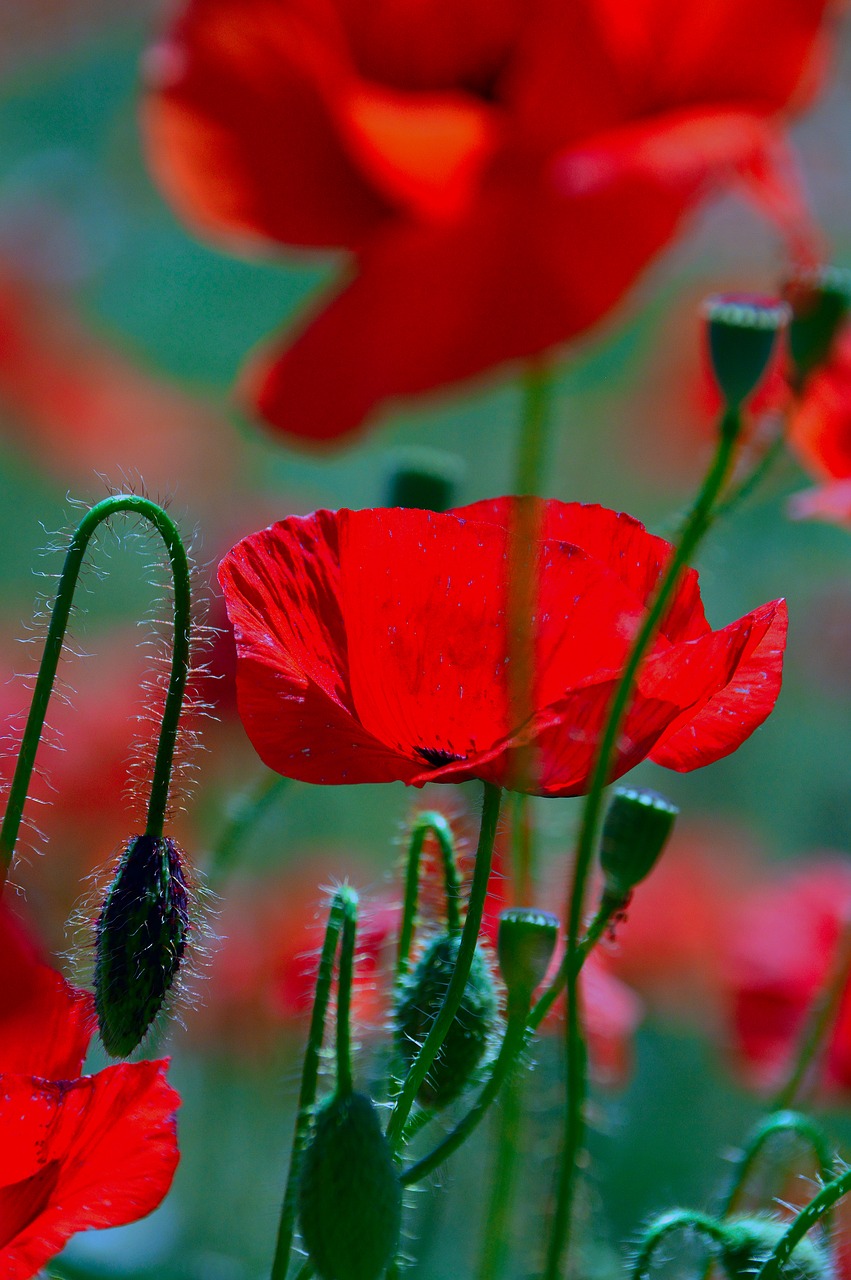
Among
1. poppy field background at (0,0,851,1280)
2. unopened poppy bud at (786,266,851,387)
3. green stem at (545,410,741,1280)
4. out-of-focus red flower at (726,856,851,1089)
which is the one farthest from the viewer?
out-of-focus red flower at (726,856,851,1089)

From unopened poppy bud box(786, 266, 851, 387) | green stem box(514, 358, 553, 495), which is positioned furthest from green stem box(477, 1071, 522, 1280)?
unopened poppy bud box(786, 266, 851, 387)

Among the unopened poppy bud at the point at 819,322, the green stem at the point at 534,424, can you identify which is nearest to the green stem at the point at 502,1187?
the green stem at the point at 534,424

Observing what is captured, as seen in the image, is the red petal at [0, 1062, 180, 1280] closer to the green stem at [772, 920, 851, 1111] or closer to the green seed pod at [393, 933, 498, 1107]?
the green seed pod at [393, 933, 498, 1107]

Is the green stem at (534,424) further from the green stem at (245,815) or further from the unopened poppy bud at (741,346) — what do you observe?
the green stem at (245,815)

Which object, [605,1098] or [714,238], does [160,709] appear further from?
[714,238]

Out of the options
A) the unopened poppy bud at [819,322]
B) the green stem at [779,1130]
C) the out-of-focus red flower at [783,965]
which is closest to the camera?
the green stem at [779,1130]

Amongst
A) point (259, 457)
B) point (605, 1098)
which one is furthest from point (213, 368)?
point (605, 1098)

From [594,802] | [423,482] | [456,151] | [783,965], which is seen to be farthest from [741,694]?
[783,965]
